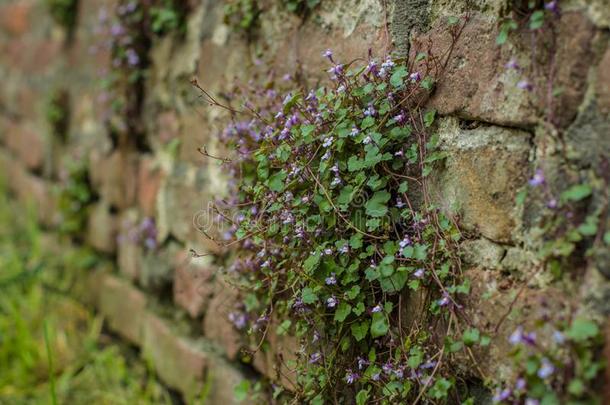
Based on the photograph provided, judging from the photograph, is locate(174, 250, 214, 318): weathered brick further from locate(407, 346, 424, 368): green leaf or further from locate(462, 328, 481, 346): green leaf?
locate(462, 328, 481, 346): green leaf

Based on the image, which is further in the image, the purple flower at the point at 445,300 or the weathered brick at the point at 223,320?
the weathered brick at the point at 223,320

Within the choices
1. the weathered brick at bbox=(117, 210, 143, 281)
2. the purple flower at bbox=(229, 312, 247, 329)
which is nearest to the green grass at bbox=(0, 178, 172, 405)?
the weathered brick at bbox=(117, 210, 143, 281)

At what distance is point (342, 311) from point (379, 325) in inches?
3.6

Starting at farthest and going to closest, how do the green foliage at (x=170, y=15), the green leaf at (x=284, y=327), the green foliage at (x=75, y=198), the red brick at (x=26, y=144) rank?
the red brick at (x=26, y=144), the green foliage at (x=75, y=198), the green foliage at (x=170, y=15), the green leaf at (x=284, y=327)

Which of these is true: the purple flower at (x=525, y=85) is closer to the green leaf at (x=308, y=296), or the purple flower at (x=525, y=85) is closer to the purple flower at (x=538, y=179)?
the purple flower at (x=538, y=179)

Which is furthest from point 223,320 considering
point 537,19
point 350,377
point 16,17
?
point 16,17

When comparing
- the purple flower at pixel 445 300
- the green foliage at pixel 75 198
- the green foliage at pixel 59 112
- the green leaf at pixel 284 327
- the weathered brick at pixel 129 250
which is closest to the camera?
the purple flower at pixel 445 300

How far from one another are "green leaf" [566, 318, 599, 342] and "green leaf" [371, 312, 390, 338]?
44cm

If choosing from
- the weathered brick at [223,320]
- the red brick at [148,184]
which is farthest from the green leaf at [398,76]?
the red brick at [148,184]

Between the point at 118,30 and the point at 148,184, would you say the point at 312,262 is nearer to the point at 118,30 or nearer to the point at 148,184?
the point at 148,184

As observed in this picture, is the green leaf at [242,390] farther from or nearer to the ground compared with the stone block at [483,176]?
nearer to the ground

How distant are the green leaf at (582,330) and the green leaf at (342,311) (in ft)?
1.68

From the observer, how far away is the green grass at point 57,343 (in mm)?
2457

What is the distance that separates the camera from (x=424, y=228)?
139 centimetres
